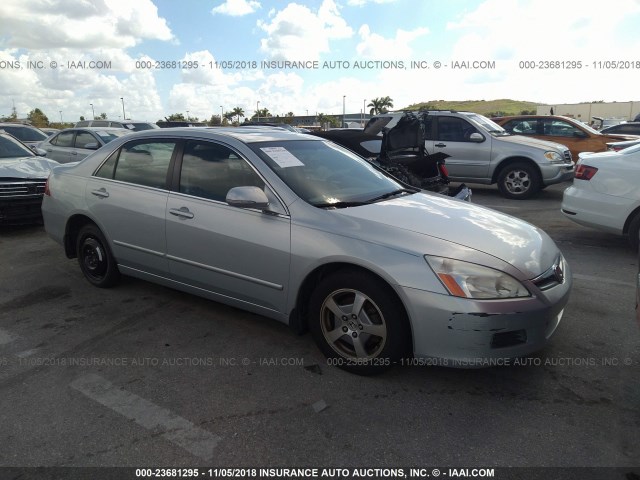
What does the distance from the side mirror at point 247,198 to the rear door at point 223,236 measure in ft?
0.38

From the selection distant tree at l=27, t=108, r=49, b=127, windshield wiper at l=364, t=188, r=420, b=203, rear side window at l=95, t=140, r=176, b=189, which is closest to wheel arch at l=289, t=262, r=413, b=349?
windshield wiper at l=364, t=188, r=420, b=203

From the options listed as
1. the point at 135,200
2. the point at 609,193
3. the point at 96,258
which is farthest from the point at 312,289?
the point at 609,193

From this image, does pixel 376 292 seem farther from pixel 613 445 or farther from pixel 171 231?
pixel 171 231

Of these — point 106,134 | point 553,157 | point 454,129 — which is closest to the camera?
point 553,157

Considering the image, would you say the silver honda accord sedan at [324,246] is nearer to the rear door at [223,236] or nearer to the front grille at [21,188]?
the rear door at [223,236]

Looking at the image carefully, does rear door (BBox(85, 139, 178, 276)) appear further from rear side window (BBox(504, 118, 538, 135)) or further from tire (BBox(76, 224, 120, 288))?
rear side window (BBox(504, 118, 538, 135))

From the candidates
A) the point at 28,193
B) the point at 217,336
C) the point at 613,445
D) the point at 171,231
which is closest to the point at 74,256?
the point at 171,231

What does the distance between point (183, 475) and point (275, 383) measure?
858 mm

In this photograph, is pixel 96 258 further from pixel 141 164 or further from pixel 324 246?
pixel 324 246

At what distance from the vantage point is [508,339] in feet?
8.78

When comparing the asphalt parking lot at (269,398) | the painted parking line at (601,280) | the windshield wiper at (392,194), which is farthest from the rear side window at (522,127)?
the windshield wiper at (392,194)

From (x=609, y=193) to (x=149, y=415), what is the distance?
220 inches

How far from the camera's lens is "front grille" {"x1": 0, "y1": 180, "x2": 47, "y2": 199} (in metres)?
6.68

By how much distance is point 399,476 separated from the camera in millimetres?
2217
